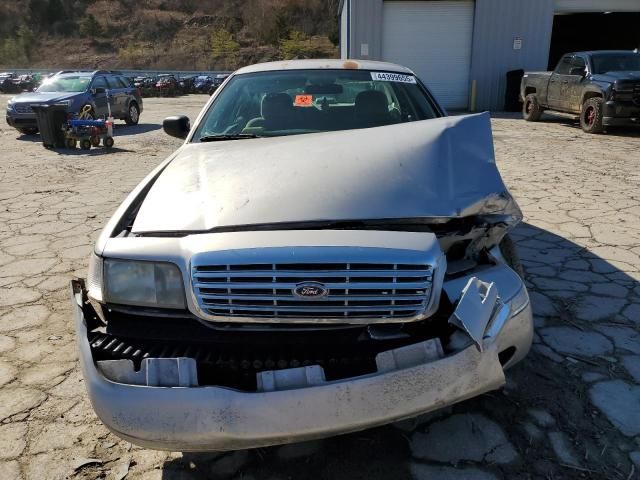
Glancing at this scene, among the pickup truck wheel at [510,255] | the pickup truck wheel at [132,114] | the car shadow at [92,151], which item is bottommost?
the car shadow at [92,151]

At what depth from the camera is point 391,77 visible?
12.0 feet

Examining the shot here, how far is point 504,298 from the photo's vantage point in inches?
75.7

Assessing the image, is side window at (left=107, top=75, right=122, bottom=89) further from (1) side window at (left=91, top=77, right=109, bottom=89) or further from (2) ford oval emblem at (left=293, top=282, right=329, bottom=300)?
(2) ford oval emblem at (left=293, top=282, right=329, bottom=300)

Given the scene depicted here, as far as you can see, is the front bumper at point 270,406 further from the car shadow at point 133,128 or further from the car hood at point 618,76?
the car shadow at point 133,128

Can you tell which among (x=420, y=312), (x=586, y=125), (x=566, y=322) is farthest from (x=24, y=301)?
(x=586, y=125)

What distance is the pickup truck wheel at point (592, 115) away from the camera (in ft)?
34.4

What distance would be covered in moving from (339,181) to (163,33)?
68612 millimetres

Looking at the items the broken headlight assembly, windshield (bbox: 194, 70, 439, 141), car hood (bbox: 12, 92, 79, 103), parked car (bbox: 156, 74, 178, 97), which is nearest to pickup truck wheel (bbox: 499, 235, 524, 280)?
windshield (bbox: 194, 70, 439, 141)

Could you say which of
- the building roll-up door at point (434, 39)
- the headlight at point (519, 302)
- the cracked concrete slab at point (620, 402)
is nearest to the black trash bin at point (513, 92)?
the building roll-up door at point (434, 39)

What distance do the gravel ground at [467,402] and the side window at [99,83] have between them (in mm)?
8772

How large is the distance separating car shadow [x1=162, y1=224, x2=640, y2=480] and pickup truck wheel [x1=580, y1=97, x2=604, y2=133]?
361 inches

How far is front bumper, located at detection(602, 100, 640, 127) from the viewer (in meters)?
9.83

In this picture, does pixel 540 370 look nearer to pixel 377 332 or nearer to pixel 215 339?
pixel 377 332

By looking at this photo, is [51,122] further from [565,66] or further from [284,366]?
[565,66]
